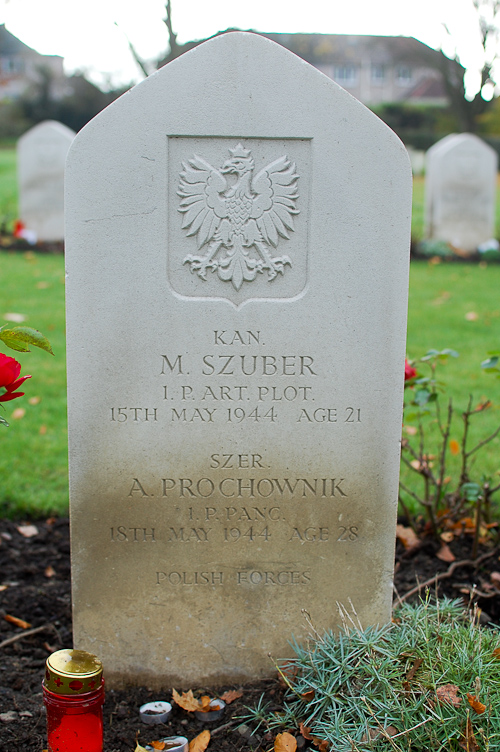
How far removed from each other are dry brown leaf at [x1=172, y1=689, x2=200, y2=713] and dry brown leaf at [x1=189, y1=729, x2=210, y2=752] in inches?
5.3

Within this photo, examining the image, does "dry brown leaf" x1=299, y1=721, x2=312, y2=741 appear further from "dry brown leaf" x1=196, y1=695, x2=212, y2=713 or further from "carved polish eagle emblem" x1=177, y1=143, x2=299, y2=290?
"carved polish eagle emblem" x1=177, y1=143, x2=299, y2=290

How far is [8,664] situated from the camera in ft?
8.63

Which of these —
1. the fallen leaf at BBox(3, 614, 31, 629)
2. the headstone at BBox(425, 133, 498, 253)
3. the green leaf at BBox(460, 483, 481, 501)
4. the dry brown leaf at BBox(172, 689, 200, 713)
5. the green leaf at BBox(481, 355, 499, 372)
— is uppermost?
the headstone at BBox(425, 133, 498, 253)

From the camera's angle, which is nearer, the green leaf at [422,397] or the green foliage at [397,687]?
the green foliage at [397,687]

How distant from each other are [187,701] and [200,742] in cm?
21

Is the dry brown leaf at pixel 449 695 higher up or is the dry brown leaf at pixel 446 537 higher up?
the dry brown leaf at pixel 449 695

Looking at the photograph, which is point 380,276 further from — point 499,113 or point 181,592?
point 499,113

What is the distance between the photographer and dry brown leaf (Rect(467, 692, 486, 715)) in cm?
198

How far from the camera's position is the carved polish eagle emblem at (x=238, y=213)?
232 cm

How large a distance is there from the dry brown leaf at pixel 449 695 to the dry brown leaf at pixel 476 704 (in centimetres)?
4

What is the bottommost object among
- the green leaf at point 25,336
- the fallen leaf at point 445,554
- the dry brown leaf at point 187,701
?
the dry brown leaf at point 187,701

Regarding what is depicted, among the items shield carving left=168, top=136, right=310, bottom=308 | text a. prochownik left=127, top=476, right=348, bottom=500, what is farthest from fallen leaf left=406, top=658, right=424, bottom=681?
shield carving left=168, top=136, right=310, bottom=308

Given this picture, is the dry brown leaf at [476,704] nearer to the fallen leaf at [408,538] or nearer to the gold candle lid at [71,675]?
the gold candle lid at [71,675]

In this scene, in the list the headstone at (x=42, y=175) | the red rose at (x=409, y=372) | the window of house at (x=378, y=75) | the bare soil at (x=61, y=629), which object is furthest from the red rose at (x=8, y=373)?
the window of house at (x=378, y=75)
